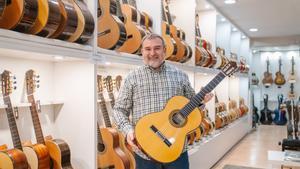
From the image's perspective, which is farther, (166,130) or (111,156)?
(111,156)

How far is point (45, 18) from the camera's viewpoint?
70.3 inches

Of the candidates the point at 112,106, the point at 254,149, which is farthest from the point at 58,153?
the point at 254,149

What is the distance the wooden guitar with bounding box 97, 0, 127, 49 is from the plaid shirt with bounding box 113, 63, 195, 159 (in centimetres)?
51

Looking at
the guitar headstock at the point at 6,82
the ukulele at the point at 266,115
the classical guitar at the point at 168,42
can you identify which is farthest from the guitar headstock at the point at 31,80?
the ukulele at the point at 266,115

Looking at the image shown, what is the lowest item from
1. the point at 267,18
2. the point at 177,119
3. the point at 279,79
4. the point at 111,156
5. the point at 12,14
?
the point at 111,156

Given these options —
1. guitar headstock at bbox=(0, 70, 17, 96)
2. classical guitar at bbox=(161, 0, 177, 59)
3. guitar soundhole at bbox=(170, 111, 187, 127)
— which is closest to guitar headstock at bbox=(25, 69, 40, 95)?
guitar headstock at bbox=(0, 70, 17, 96)

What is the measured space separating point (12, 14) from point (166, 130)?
1.12 m

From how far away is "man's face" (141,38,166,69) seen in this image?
6.51ft

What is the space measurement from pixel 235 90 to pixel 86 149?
5.85 meters

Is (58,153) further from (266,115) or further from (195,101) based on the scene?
(266,115)

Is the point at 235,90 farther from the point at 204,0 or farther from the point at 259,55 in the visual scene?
the point at 259,55

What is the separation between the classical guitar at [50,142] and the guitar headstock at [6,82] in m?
0.16

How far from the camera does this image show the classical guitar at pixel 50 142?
2094mm

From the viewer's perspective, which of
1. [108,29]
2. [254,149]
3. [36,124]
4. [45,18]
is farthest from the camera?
[254,149]
